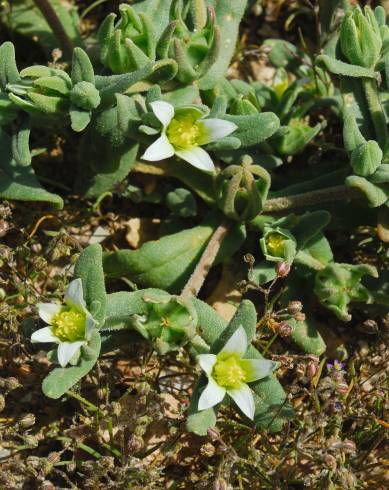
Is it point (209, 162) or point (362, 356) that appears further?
point (362, 356)

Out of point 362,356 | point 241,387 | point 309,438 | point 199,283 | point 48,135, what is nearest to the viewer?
point 241,387

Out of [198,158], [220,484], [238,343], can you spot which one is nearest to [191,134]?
[198,158]

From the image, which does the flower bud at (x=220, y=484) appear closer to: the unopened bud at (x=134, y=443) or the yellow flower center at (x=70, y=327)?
the unopened bud at (x=134, y=443)

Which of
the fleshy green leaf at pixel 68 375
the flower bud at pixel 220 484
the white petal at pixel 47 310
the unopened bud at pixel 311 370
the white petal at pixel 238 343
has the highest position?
the white petal at pixel 47 310

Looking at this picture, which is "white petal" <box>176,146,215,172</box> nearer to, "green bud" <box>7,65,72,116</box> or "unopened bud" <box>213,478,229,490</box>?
"green bud" <box>7,65,72,116</box>

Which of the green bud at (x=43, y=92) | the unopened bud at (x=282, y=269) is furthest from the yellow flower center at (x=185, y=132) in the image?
the unopened bud at (x=282, y=269)

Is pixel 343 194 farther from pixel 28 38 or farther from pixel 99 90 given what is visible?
pixel 28 38

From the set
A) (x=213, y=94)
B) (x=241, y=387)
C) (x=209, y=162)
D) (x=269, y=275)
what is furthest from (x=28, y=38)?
(x=241, y=387)

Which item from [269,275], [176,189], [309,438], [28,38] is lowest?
[309,438]
